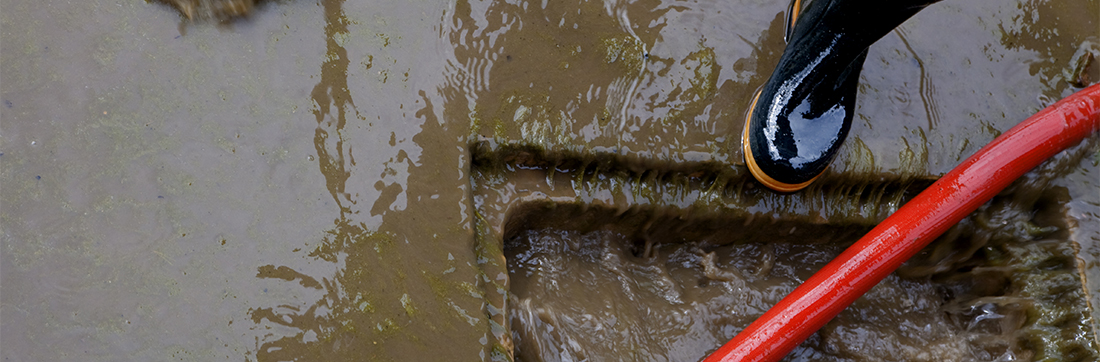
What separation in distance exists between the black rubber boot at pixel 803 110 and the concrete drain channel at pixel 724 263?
0.14m

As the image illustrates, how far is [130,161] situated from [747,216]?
6.46 ft

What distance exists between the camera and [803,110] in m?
2.08

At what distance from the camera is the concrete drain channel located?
212 centimetres

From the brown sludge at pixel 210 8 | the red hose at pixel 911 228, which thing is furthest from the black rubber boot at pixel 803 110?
the brown sludge at pixel 210 8

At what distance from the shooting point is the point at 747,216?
228cm

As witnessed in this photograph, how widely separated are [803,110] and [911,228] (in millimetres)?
498

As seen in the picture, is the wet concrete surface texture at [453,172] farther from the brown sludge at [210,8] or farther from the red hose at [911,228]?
the red hose at [911,228]

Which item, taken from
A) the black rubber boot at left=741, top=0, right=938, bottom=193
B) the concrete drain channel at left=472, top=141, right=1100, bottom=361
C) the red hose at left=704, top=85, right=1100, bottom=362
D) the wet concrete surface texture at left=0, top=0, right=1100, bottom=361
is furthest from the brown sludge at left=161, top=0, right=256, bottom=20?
the red hose at left=704, top=85, right=1100, bottom=362

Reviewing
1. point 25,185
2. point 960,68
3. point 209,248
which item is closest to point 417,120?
point 209,248

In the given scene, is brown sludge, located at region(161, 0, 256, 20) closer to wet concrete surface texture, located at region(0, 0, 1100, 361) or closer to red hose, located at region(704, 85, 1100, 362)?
wet concrete surface texture, located at region(0, 0, 1100, 361)

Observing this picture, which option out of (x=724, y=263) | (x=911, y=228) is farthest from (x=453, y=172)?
(x=911, y=228)

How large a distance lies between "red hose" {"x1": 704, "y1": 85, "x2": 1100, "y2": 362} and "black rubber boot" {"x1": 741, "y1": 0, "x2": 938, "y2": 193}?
311 mm

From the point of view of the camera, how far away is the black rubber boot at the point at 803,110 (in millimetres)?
1955

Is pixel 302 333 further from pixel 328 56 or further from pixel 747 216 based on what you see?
pixel 747 216
